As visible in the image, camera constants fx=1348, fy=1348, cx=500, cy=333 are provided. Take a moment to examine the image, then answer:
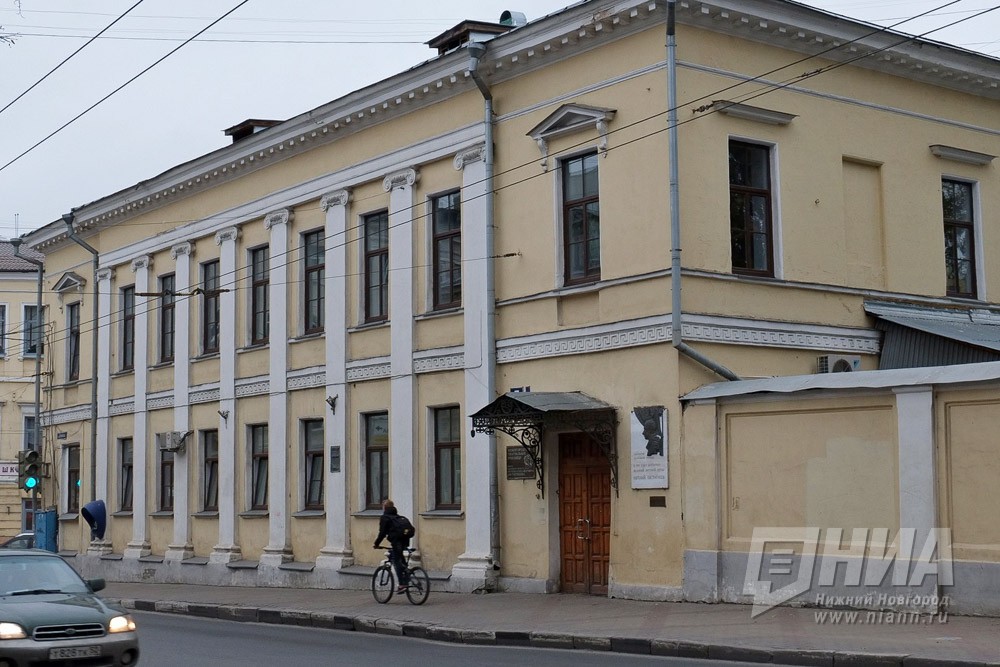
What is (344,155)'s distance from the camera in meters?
26.0

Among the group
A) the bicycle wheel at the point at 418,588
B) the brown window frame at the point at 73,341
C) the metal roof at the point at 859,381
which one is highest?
the brown window frame at the point at 73,341

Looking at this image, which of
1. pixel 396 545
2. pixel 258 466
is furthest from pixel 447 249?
pixel 258 466

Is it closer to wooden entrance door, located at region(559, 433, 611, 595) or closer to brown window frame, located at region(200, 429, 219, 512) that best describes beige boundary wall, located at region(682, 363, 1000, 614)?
wooden entrance door, located at region(559, 433, 611, 595)

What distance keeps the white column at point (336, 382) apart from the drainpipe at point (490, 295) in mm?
4446

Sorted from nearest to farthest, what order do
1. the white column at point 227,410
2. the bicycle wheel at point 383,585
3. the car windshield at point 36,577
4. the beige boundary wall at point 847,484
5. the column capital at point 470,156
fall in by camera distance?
the car windshield at point 36,577 → the beige boundary wall at point 847,484 → the bicycle wheel at point 383,585 → the column capital at point 470,156 → the white column at point 227,410

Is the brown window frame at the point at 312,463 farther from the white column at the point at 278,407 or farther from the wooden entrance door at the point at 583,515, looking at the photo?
the wooden entrance door at the point at 583,515

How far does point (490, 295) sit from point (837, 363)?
18.4 ft

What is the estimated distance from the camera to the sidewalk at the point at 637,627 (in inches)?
524

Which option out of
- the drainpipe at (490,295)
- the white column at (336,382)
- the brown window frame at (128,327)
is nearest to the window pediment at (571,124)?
the drainpipe at (490,295)

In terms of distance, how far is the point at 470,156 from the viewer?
22688 millimetres

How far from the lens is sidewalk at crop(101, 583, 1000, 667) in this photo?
13.3m

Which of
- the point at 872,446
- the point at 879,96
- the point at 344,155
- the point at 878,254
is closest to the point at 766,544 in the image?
the point at 872,446

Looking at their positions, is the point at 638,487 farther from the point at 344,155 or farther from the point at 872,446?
the point at 344,155

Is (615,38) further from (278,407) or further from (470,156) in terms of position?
(278,407)
